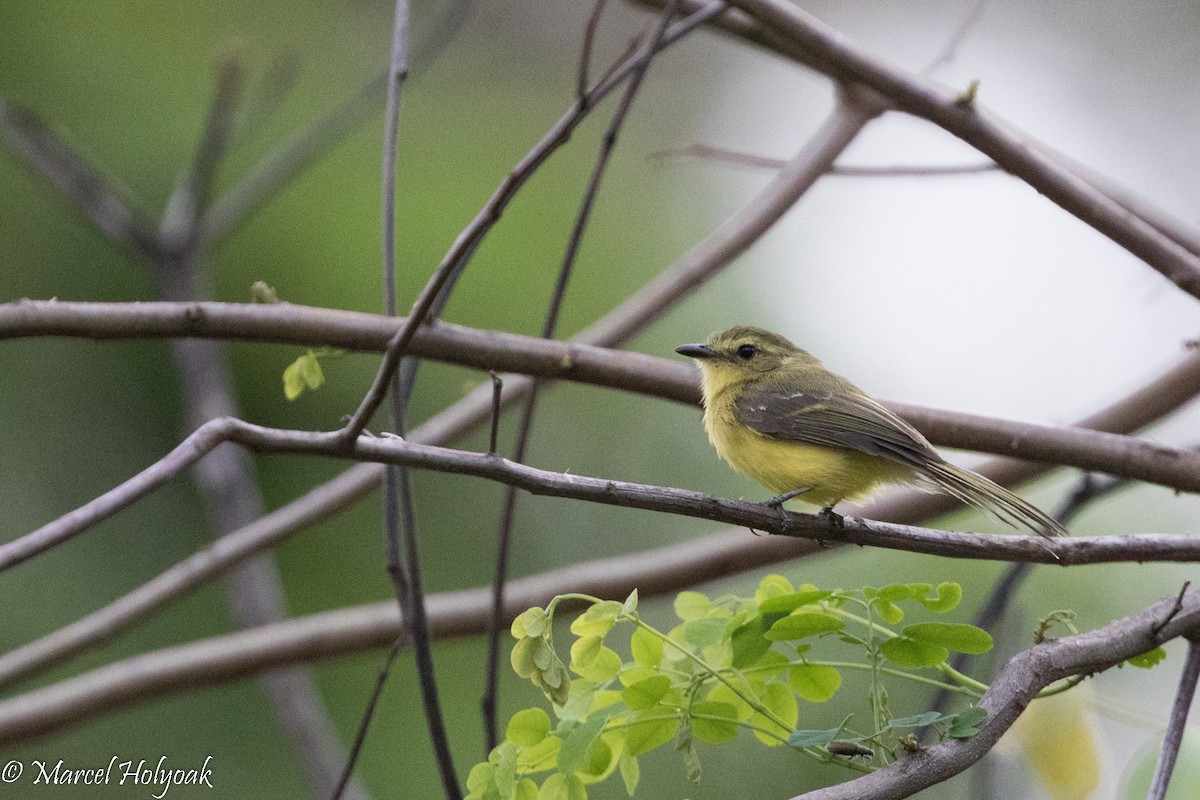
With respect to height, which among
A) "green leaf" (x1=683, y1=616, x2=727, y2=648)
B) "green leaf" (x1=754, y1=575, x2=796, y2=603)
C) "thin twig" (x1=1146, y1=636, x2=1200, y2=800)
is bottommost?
"thin twig" (x1=1146, y1=636, x2=1200, y2=800)

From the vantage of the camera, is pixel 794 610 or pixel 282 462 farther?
pixel 282 462

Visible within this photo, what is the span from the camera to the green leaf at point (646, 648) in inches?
74.9

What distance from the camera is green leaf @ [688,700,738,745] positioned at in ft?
6.15

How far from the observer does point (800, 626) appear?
1.84 meters

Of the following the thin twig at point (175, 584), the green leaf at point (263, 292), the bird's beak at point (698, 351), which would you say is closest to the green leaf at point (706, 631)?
the green leaf at point (263, 292)

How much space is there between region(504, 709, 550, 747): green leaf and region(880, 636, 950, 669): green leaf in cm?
59

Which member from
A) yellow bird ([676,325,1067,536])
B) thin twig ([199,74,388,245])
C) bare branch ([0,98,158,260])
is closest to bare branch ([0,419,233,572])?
yellow bird ([676,325,1067,536])

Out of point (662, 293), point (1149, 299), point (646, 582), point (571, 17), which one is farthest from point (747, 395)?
point (571, 17)

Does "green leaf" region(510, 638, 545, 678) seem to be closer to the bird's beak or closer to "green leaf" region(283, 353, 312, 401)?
"green leaf" region(283, 353, 312, 401)

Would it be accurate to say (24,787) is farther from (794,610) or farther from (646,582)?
(794,610)

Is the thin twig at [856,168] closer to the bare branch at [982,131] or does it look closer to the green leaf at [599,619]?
the bare branch at [982,131]

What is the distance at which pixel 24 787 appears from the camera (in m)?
3.92

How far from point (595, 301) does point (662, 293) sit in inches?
113

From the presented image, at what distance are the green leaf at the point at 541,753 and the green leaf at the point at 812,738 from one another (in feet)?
1.29
